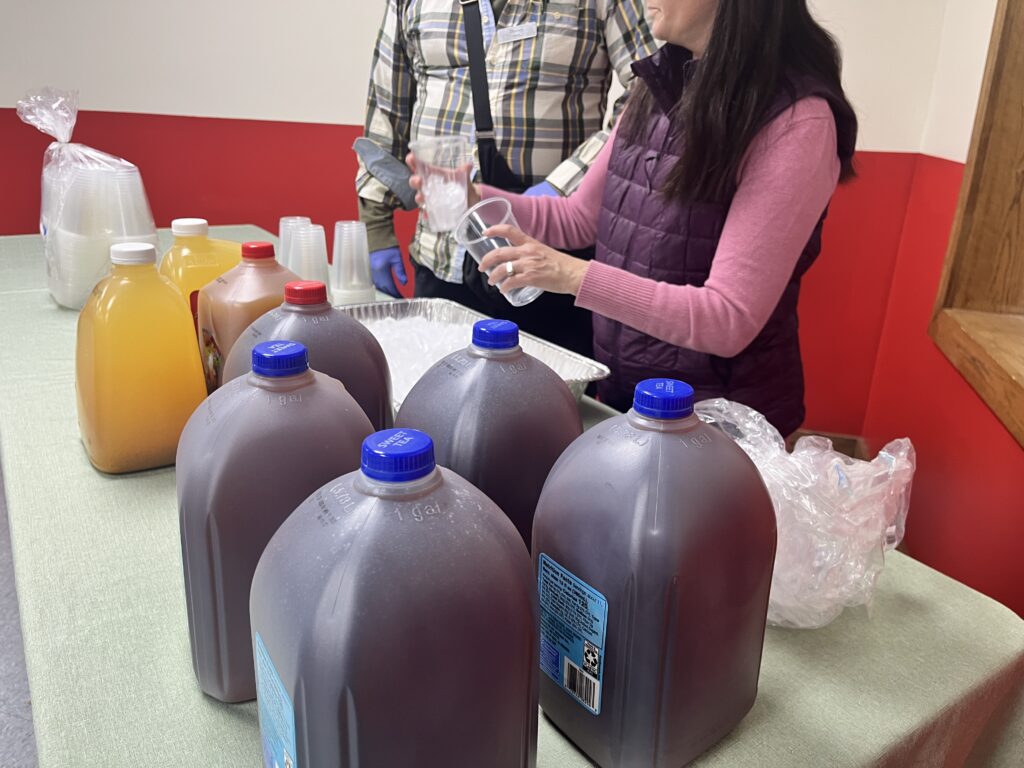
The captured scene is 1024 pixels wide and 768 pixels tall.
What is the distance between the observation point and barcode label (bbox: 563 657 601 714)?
57 cm

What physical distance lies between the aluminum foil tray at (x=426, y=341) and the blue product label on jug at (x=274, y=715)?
1.82ft

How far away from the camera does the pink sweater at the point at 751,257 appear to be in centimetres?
114

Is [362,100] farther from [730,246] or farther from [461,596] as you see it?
[461,596]

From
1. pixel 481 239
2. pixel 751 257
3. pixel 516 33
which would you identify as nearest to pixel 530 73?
pixel 516 33

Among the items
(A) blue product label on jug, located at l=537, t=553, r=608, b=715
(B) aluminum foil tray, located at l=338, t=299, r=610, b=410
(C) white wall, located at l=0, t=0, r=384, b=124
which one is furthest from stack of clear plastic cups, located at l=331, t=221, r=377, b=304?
(C) white wall, located at l=0, t=0, r=384, b=124

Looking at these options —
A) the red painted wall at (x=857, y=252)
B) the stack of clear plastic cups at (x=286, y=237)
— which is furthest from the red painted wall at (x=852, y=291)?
the stack of clear plastic cups at (x=286, y=237)

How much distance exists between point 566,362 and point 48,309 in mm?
1149

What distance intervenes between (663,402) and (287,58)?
9.60ft

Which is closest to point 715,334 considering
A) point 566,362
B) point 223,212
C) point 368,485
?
point 566,362

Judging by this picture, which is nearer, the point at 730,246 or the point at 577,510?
the point at 577,510

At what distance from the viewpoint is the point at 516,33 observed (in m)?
1.67

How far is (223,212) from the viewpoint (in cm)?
301

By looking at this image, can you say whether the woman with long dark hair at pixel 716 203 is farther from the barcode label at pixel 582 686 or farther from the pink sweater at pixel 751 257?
the barcode label at pixel 582 686

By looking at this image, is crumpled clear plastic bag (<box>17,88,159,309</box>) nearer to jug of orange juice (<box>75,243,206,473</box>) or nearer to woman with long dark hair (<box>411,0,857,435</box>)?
jug of orange juice (<box>75,243,206,473</box>)
